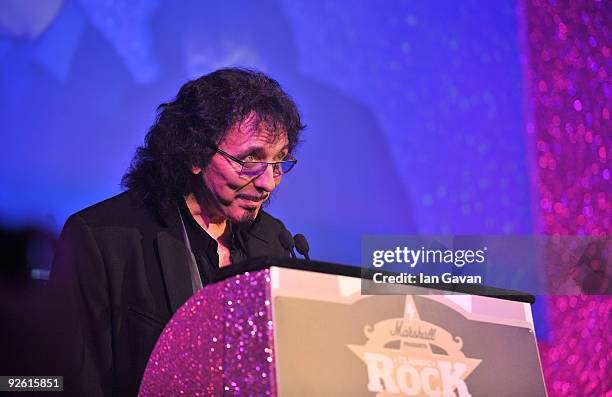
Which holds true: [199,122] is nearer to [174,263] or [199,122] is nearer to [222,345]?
Answer: [174,263]

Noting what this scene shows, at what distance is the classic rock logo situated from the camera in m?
0.98

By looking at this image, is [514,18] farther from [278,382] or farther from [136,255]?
[278,382]

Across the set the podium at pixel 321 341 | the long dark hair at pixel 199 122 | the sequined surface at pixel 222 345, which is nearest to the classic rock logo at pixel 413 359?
the podium at pixel 321 341

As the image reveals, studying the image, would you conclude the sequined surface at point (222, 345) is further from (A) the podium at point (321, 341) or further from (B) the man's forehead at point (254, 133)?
(B) the man's forehead at point (254, 133)

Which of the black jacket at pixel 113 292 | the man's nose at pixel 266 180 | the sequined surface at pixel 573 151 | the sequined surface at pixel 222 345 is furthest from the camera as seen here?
the sequined surface at pixel 573 151

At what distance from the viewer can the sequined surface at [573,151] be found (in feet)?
9.58

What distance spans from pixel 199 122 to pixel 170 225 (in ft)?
0.99

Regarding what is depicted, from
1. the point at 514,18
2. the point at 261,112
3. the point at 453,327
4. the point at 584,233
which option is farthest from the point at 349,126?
the point at 453,327

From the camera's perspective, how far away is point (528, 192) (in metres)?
2.88

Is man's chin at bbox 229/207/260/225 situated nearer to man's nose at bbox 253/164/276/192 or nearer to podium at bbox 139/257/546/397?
man's nose at bbox 253/164/276/192

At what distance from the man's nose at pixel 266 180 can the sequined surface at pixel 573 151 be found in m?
1.45

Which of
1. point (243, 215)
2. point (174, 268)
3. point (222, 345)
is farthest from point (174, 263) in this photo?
point (222, 345)

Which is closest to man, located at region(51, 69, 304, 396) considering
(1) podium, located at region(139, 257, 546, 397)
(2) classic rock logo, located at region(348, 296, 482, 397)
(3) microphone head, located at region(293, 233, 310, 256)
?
(3) microphone head, located at region(293, 233, 310, 256)

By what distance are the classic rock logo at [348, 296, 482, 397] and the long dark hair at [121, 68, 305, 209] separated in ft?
3.17
